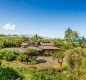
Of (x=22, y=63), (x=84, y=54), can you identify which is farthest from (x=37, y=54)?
(x=84, y=54)

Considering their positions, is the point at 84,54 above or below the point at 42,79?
above

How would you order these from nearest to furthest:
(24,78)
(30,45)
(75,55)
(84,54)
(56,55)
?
1. (24,78)
2. (75,55)
3. (84,54)
4. (56,55)
5. (30,45)

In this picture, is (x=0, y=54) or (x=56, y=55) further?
(x=0, y=54)

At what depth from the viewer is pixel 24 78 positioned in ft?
88.3

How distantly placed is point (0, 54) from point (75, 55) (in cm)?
2773

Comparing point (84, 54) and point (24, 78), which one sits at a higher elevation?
point (84, 54)

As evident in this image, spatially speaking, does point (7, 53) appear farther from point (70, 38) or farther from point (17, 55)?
point (70, 38)

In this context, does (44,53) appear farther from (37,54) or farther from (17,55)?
(17,55)

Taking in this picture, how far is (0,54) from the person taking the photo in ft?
183

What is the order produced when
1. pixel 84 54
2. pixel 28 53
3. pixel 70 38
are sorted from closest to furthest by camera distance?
1. pixel 84 54
2. pixel 28 53
3. pixel 70 38

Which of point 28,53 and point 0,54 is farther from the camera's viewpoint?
point 28,53

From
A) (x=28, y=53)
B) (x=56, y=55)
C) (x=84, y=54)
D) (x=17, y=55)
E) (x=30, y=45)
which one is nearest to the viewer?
(x=84, y=54)

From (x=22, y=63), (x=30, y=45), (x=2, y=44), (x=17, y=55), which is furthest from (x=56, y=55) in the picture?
(x=2, y=44)

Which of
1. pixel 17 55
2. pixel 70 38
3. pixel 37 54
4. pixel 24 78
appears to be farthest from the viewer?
pixel 70 38
